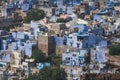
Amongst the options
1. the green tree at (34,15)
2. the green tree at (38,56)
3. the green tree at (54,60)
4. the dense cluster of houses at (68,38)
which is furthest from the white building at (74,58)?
the green tree at (34,15)

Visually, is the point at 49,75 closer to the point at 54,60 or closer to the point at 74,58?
the point at 74,58

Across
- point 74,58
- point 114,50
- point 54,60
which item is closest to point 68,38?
point 54,60

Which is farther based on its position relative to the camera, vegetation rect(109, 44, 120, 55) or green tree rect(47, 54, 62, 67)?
vegetation rect(109, 44, 120, 55)

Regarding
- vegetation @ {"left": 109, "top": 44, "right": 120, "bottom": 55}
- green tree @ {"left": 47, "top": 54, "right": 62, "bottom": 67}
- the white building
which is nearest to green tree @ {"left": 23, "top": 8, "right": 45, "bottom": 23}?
green tree @ {"left": 47, "top": 54, "right": 62, "bottom": 67}

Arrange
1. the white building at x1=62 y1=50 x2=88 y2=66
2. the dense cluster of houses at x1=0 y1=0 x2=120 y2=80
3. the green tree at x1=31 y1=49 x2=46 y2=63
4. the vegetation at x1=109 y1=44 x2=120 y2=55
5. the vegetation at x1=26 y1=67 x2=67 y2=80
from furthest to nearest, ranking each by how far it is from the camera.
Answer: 1. the green tree at x1=31 y1=49 x2=46 y2=63
2. the vegetation at x1=109 y1=44 x2=120 y2=55
3. the dense cluster of houses at x1=0 y1=0 x2=120 y2=80
4. the white building at x1=62 y1=50 x2=88 y2=66
5. the vegetation at x1=26 y1=67 x2=67 y2=80

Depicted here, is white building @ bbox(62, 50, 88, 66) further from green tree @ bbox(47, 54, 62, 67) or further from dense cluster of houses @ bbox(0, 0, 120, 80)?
green tree @ bbox(47, 54, 62, 67)

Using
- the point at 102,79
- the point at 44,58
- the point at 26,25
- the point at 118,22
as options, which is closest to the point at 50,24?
the point at 26,25
